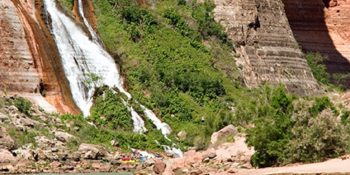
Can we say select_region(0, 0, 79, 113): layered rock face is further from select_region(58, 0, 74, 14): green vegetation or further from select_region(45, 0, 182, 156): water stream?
select_region(58, 0, 74, 14): green vegetation

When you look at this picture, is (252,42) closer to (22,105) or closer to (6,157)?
(22,105)

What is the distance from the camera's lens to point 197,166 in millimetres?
32812

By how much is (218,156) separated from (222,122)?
9.64 meters

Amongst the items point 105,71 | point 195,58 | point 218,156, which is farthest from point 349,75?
point 218,156

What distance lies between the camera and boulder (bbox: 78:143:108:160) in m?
39.5

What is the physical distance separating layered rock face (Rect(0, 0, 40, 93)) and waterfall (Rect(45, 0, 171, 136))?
2267 mm

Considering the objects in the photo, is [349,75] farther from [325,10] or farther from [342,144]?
[342,144]

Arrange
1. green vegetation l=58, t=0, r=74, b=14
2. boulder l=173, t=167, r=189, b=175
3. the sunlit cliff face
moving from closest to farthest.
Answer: boulder l=173, t=167, r=189, b=175, the sunlit cliff face, green vegetation l=58, t=0, r=74, b=14

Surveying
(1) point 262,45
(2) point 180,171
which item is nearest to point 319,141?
(2) point 180,171

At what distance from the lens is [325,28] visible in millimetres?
77312

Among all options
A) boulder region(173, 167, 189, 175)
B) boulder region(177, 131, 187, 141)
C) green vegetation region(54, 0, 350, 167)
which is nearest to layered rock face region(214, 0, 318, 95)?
green vegetation region(54, 0, 350, 167)

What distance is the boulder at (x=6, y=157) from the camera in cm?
3662

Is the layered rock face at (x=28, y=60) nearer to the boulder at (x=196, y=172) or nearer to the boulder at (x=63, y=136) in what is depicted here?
the boulder at (x=63, y=136)

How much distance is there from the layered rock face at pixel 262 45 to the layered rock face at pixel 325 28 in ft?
46.5
